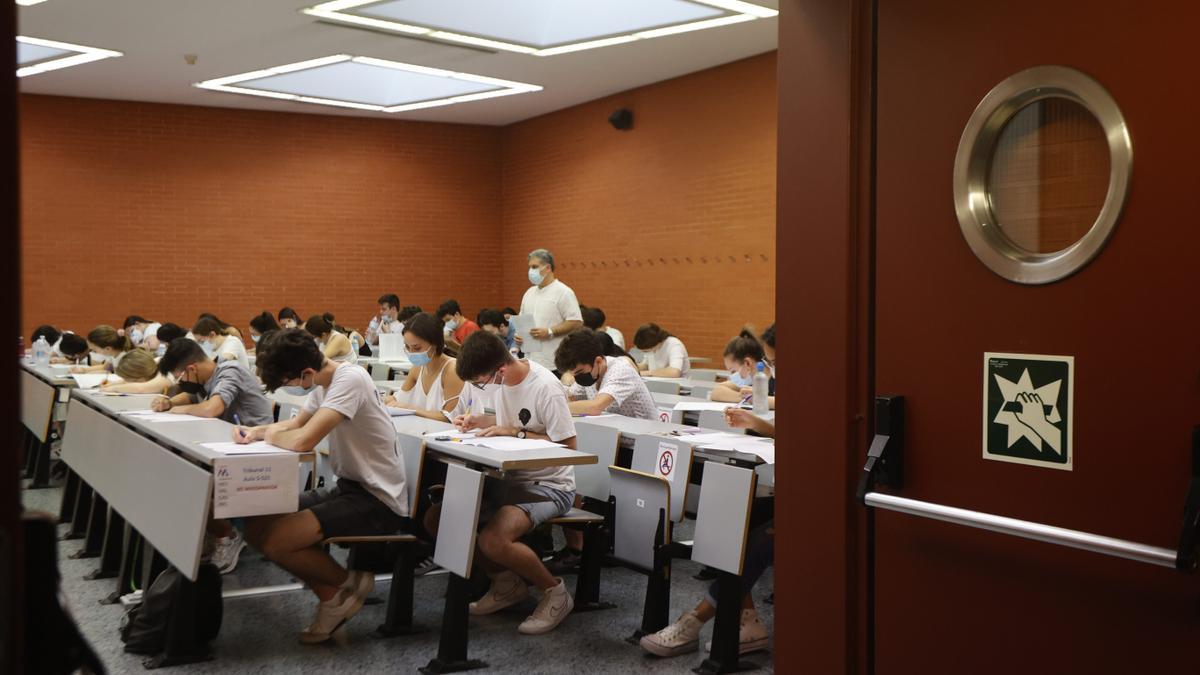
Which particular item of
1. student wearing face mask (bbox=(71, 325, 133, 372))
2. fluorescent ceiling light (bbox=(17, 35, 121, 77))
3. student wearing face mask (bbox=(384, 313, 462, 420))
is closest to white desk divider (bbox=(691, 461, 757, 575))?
student wearing face mask (bbox=(384, 313, 462, 420))

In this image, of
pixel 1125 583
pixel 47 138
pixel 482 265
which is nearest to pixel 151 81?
pixel 47 138

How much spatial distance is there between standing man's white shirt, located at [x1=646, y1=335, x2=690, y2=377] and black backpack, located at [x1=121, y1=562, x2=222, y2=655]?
5696 mm

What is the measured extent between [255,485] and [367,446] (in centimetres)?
61

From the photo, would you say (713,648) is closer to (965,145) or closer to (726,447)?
(726,447)

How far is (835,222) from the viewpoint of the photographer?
232 cm

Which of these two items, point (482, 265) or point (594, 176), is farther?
point (482, 265)

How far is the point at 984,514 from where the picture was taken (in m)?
2.02

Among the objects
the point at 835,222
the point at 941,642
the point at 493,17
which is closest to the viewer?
the point at 941,642

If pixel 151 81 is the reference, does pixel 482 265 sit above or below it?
below

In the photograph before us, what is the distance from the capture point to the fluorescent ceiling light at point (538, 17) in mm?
8789

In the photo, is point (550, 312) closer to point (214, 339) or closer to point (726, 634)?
point (214, 339)

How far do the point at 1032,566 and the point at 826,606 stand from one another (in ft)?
1.69

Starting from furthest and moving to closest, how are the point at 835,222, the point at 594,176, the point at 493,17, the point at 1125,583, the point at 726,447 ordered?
the point at 594,176
the point at 493,17
the point at 726,447
the point at 835,222
the point at 1125,583

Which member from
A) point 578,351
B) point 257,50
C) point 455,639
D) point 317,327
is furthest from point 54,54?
point 455,639
